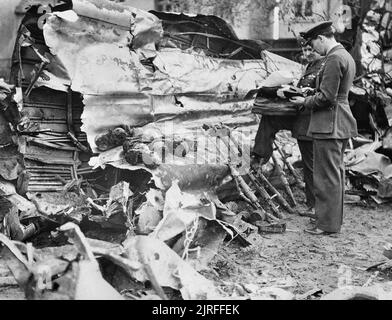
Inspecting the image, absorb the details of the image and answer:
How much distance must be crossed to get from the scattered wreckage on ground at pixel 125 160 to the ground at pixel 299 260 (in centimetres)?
17

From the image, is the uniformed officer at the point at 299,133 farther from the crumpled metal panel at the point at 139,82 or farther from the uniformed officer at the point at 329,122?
the crumpled metal panel at the point at 139,82

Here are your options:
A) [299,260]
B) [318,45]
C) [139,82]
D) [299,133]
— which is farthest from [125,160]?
[318,45]

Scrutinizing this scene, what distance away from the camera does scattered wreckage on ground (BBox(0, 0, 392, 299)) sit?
140 inches

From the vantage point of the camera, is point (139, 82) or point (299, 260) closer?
point (299, 260)

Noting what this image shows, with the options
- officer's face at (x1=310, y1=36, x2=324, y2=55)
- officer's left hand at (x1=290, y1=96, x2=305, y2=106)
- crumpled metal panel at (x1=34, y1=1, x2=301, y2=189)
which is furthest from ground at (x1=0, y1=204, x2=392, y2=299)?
officer's face at (x1=310, y1=36, x2=324, y2=55)

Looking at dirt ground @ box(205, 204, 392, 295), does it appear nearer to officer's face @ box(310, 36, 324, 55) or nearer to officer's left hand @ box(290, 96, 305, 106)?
officer's left hand @ box(290, 96, 305, 106)

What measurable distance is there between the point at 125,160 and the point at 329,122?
2104mm

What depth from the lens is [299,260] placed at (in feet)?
15.8

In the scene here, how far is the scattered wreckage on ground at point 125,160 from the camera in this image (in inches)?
140

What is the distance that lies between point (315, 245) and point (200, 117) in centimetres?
220

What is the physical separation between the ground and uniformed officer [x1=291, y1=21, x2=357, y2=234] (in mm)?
349

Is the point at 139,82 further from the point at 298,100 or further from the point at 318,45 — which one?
the point at 318,45
